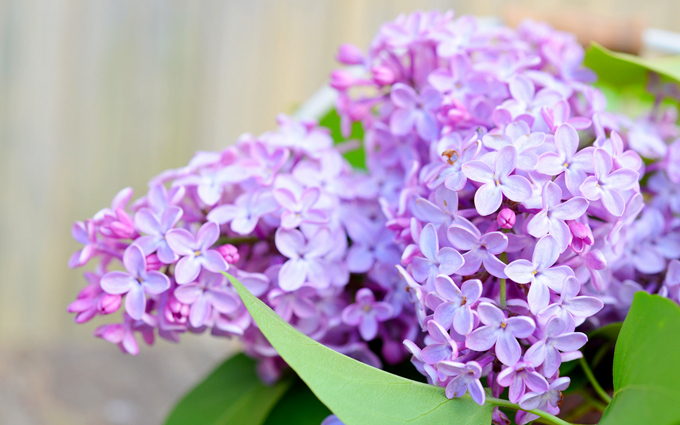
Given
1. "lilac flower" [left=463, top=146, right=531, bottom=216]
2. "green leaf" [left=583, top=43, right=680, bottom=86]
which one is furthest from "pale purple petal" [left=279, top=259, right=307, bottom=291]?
"green leaf" [left=583, top=43, right=680, bottom=86]

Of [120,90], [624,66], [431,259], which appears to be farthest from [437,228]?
[120,90]

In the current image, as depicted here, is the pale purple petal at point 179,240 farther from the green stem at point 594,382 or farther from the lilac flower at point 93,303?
the green stem at point 594,382

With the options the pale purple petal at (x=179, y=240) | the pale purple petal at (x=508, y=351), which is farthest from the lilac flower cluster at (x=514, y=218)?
the pale purple petal at (x=179, y=240)

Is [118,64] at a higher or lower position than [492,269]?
lower

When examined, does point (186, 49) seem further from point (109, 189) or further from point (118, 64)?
point (109, 189)

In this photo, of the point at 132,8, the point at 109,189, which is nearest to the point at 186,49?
the point at 132,8

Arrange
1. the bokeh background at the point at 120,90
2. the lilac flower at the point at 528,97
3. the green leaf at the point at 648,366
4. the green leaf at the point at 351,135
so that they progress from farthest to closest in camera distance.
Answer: the bokeh background at the point at 120,90, the green leaf at the point at 351,135, the lilac flower at the point at 528,97, the green leaf at the point at 648,366
